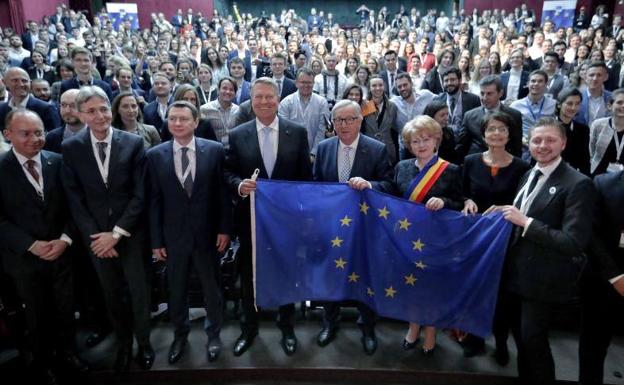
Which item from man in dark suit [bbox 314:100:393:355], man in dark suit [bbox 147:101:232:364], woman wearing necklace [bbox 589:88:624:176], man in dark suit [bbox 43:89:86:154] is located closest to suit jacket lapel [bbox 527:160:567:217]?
man in dark suit [bbox 314:100:393:355]

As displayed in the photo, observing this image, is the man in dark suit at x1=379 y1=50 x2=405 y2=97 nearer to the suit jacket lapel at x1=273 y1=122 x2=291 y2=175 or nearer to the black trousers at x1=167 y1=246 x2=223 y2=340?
the suit jacket lapel at x1=273 y1=122 x2=291 y2=175

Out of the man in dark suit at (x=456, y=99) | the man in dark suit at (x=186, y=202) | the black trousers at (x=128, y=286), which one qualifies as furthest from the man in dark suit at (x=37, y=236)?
the man in dark suit at (x=456, y=99)

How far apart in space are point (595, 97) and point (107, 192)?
527 centimetres

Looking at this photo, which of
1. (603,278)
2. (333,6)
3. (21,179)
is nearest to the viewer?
(603,278)

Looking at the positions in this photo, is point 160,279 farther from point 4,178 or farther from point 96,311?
point 4,178

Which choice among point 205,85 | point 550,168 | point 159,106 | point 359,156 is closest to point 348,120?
point 359,156

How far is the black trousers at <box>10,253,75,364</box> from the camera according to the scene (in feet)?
9.58

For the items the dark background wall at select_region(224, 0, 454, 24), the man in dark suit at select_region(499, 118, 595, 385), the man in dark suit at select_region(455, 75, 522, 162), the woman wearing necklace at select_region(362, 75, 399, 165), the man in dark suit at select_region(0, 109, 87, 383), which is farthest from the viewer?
the dark background wall at select_region(224, 0, 454, 24)

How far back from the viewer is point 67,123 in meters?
3.91

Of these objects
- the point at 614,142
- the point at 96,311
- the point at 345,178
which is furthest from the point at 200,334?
the point at 614,142

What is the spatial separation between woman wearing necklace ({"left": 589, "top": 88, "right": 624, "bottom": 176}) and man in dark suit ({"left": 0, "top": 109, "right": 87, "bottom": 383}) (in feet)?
14.1

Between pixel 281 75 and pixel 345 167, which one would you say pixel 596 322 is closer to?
pixel 345 167

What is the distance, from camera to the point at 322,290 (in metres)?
3.27

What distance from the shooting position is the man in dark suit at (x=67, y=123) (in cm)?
384
